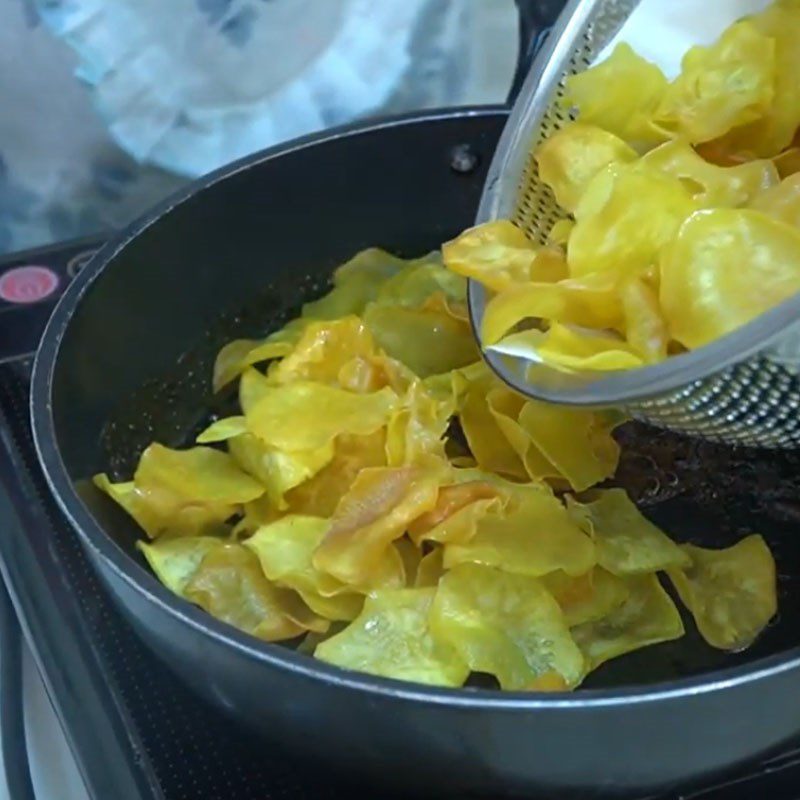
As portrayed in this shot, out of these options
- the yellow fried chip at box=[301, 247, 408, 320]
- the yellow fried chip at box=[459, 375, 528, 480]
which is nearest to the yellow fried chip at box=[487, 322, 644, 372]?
the yellow fried chip at box=[459, 375, 528, 480]

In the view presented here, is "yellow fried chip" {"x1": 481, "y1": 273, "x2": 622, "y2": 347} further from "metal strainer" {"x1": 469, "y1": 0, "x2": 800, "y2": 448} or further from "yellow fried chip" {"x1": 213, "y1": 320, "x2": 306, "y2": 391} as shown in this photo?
"yellow fried chip" {"x1": 213, "y1": 320, "x2": 306, "y2": 391}

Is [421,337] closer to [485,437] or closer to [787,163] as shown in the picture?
[485,437]

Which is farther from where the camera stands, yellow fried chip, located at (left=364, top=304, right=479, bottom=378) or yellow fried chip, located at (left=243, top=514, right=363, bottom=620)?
yellow fried chip, located at (left=364, top=304, right=479, bottom=378)

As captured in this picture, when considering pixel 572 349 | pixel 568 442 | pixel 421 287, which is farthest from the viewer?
pixel 421 287

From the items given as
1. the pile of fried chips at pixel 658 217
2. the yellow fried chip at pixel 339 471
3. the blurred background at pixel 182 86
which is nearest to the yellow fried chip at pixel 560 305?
the pile of fried chips at pixel 658 217

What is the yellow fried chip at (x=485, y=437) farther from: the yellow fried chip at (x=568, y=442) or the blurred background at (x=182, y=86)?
the blurred background at (x=182, y=86)

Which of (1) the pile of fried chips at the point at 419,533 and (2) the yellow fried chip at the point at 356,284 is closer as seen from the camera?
(1) the pile of fried chips at the point at 419,533

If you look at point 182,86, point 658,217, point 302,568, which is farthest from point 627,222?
point 182,86
